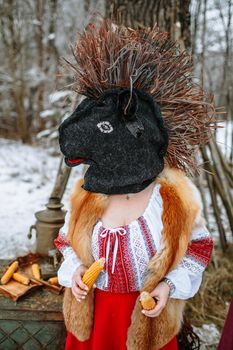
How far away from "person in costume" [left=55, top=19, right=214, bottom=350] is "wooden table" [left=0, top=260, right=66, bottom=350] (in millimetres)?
324

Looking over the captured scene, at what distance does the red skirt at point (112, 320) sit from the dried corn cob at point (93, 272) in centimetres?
12

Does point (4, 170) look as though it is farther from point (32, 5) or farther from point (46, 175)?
point (32, 5)

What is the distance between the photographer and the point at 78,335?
1317mm

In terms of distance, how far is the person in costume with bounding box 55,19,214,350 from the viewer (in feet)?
3.81

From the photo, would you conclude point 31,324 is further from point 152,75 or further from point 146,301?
point 152,75

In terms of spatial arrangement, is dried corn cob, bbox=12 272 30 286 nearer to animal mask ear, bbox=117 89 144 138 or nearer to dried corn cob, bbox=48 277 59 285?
dried corn cob, bbox=48 277 59 285

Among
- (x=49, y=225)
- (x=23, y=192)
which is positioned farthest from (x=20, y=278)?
(x=23, y=192)

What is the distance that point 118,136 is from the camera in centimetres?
115

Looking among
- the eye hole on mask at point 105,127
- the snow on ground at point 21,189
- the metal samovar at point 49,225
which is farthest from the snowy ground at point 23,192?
the eye hole on mask at point 105,127

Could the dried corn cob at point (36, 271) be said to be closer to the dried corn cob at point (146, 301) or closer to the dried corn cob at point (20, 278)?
the dried corn cob at point (20, 278)

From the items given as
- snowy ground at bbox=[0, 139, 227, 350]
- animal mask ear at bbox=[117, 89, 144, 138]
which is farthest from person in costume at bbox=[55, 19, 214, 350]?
snowy ground at bbox=[0, 139, 227, 350]

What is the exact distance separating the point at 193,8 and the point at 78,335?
2922 millimetres

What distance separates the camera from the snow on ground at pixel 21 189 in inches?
123

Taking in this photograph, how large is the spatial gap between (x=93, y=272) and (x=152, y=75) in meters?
0.66
